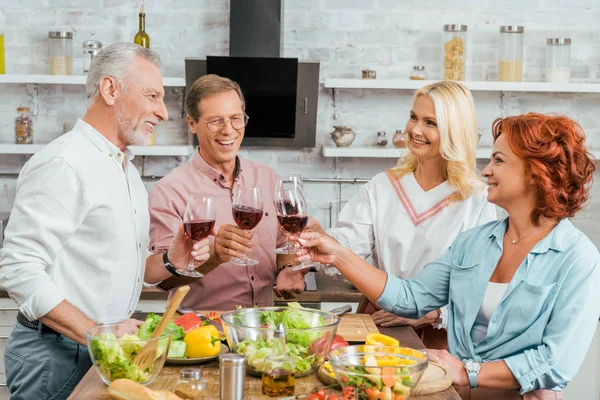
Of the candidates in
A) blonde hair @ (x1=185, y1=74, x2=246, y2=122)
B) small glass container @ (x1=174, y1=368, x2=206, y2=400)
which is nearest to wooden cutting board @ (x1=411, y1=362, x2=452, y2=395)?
small glass container @ (x1=174, y1=368, x2=206, y2=400)

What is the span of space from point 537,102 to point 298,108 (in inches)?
59.0

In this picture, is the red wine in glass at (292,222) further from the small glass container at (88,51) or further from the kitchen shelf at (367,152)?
the small glass container at (88,51)

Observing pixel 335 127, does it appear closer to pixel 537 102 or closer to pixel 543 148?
pixel 537 102

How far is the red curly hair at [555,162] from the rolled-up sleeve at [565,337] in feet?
0.63

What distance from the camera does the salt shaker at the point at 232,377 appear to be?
1745 millimetres

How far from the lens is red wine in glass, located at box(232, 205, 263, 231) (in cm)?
232

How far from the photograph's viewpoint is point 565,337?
219 centimetres

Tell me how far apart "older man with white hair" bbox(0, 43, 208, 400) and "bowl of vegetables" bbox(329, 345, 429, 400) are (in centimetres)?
77

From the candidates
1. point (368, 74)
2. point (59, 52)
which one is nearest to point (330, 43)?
point (368, 74)

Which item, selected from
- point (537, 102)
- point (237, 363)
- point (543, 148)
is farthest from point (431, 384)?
point (537, 102)

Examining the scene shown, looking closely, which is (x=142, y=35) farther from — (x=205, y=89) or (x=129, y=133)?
→ (x=129, y=133)

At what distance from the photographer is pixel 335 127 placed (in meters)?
4.75

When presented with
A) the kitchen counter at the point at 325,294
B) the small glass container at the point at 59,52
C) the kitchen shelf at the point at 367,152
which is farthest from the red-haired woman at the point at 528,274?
the small glass container at the point at 59,52

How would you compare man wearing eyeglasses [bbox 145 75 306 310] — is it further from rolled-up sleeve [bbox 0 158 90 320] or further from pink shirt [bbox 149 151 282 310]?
rolled-up sleeve [bbox 0 158 90 320]
